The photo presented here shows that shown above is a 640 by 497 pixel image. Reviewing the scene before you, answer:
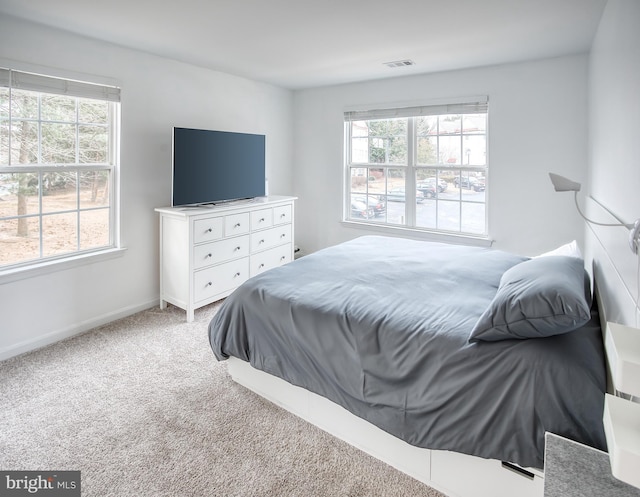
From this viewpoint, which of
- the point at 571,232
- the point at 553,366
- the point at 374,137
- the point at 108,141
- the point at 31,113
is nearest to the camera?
the point at 553,366

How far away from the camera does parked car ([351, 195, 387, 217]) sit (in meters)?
5.01

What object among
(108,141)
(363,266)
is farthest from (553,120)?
(108,141)

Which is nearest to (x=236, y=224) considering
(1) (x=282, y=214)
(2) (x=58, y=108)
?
(1) (x=282, y=214)

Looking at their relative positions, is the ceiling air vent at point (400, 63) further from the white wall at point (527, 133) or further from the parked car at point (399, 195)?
the parked car at point (399, 195)

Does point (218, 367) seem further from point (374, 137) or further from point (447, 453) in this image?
point (374, 137)

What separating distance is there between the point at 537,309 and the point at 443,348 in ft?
1.30

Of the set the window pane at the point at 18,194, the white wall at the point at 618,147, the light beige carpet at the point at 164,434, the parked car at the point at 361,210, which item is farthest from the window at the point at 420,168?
the window pane at the point at 18,194

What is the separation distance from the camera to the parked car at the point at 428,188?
4.61 m

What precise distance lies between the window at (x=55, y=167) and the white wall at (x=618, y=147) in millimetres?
3569

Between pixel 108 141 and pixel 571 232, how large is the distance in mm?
4290

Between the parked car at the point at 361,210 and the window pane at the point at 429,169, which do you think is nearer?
the window pane at the point at 429,169

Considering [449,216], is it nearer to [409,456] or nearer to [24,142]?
[409,456]

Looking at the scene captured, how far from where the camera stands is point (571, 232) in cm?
380

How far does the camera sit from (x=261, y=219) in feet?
14.4
